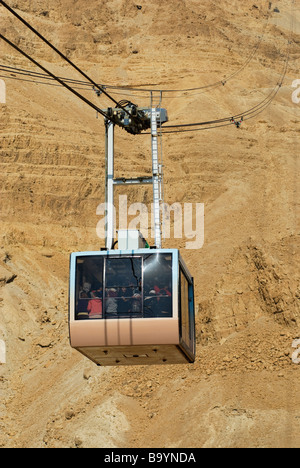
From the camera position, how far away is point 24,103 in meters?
39.6

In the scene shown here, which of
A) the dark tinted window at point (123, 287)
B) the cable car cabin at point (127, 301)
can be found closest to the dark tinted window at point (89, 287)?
the cable car cabin at point (127, 301)

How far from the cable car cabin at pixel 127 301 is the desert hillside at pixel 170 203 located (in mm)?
6777

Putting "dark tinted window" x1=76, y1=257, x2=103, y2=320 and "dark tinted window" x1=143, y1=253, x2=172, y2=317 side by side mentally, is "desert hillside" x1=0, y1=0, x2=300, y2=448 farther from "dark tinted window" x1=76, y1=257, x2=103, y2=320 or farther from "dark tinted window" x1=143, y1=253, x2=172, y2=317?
"dark tinted window" x1=76, y1=257, x2=103, y2=320

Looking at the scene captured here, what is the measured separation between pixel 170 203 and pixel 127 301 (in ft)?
78.3

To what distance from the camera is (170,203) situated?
38.8 m

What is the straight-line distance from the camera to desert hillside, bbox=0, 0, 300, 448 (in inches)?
906

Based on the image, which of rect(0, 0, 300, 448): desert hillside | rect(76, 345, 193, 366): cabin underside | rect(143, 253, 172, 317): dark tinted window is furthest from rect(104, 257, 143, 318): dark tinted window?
rect(0, 0, 300, 448): desert hillside

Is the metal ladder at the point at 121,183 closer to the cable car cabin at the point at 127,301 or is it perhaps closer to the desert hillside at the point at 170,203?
the cable car cabin at the point at 127,301

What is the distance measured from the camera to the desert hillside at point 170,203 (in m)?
23.0

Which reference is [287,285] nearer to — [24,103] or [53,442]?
[53,442]

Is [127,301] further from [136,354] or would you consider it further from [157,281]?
[136,354]

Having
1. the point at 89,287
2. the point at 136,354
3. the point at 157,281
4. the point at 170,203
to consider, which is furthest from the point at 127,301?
the point at 170,203

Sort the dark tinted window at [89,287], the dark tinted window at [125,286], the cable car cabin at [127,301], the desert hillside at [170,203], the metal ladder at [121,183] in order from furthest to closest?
the desert hillside at [170,203] < the metal ladder at [121,183] < the dark tinted window at [89,287] < the dark tinted window at [125,286] < the cable car cabin at [127,301]

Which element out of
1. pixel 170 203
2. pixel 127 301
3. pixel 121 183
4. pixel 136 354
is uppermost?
pixel 170 203
